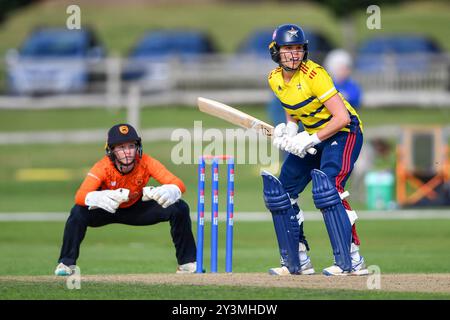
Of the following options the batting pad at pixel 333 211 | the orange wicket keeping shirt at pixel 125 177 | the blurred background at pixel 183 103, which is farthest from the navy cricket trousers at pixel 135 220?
the blurred background at pixel 183 103

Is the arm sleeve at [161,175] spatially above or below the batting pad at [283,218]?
above

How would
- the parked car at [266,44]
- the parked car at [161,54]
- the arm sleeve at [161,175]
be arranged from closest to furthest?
the arm sleeve at [161,175]
the parked car at [161,54]
the parked car at [266,44]

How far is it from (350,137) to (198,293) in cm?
190

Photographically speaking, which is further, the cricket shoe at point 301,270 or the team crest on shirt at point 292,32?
the cricket shoe at point 301,270

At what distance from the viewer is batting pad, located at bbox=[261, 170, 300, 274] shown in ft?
29.0

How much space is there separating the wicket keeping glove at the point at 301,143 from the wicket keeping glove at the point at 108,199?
1.41m

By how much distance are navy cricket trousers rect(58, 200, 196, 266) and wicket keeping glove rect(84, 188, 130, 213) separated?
7.6 inches

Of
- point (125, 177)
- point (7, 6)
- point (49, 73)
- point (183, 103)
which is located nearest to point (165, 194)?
point (125, 177)

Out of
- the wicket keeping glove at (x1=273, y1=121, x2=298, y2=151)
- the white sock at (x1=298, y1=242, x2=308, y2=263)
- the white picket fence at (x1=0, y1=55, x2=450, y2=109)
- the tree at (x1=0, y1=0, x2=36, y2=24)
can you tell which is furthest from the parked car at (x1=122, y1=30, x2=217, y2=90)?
the white sock at (x1=298, y1=242, x2=308, y2=263)

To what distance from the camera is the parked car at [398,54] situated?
24766mm

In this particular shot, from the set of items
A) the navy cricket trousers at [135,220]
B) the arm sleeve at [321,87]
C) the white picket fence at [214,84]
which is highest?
the white picket fence at [214,84]

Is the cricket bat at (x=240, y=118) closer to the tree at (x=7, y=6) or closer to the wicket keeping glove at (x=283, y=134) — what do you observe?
the wicket keeping glove at (x=283, y=134)

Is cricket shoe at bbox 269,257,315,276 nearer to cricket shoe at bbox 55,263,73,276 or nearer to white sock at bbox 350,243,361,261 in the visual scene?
white sock at bbox 350,243,361,261

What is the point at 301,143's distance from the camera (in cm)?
872
